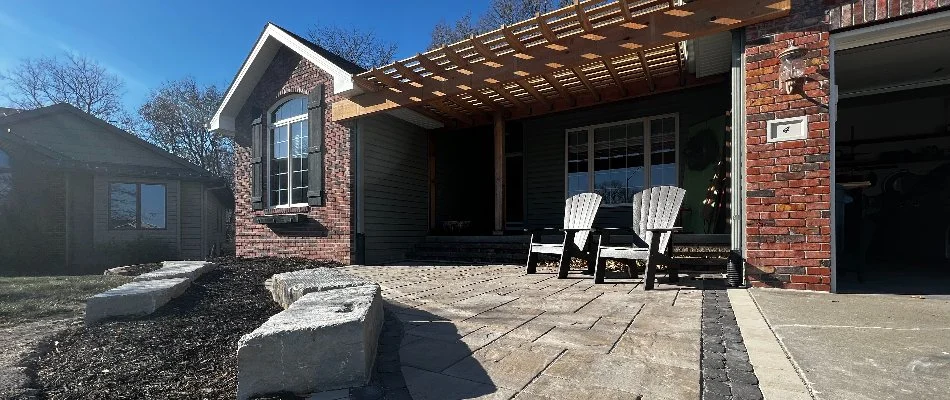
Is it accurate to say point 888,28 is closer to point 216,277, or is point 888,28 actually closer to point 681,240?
point 681,240

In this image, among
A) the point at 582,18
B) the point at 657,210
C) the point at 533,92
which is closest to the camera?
the point at 657,210

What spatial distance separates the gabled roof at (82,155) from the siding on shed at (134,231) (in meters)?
0.31

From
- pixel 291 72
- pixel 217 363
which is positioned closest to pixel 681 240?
pixel 217 363

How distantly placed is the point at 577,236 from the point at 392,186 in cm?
380

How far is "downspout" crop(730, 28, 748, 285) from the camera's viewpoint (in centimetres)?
378

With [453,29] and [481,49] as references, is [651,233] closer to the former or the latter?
[481,49]

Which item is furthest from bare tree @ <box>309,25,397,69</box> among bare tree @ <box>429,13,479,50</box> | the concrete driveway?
the concrete driveway

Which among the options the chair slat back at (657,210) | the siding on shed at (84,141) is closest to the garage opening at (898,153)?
the chair slat back at (657,210)

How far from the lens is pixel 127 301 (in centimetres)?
275

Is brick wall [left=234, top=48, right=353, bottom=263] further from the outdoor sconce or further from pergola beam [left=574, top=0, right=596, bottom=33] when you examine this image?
the outdoor sconce

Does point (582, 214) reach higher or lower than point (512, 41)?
lower

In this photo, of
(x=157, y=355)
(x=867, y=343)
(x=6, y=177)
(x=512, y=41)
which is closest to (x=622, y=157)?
(x=512, y=41)

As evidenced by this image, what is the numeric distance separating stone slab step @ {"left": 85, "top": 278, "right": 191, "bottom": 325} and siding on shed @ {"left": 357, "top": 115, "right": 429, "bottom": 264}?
3961 millimetres

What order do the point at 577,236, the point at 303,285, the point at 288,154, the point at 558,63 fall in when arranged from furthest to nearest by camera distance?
1. the point at 288,154
2. the point at 558,63
3. the point at 577,236
4. the point at 303,285
